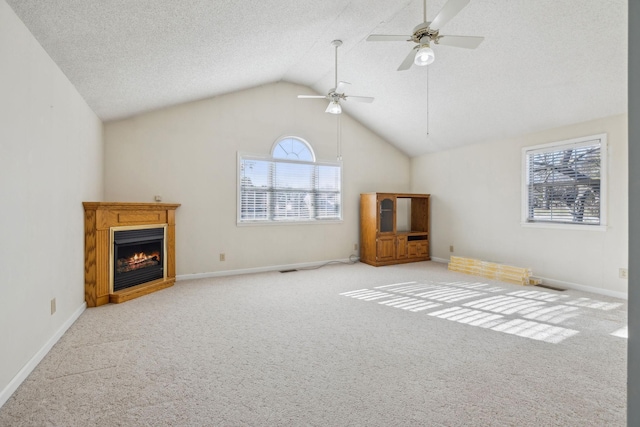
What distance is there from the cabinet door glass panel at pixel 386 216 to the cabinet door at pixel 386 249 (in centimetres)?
19

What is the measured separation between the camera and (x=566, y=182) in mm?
4602

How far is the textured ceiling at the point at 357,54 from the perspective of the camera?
2.51m

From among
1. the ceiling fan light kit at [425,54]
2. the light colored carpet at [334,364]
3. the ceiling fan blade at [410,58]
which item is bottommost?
the light colored carpet at [334,364]

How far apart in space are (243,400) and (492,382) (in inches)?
65.5

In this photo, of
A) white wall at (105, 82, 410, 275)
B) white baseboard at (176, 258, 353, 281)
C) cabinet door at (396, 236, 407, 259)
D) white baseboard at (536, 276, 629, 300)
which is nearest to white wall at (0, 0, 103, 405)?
white wall at (105, 82, 410, 275)

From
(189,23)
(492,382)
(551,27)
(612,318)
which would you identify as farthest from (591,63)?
(189,23)

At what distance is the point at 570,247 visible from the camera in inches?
178

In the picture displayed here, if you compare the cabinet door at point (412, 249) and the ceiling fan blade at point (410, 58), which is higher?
the ceiling fan blade at point (410, 58)

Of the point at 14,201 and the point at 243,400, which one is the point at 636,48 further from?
the point at 14,201

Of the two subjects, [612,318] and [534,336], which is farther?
[612,318]

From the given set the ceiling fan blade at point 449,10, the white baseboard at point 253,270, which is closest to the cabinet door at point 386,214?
the white baseboard at point 253,270

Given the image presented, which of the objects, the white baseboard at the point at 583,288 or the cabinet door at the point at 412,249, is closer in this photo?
the white baseboard at the point at 583,288

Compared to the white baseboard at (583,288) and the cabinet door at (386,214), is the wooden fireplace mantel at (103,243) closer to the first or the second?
the cabinet door at (386,214)

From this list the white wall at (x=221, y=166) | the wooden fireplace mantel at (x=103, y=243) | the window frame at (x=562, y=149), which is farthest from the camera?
the white wall at (x=221, y=166)
